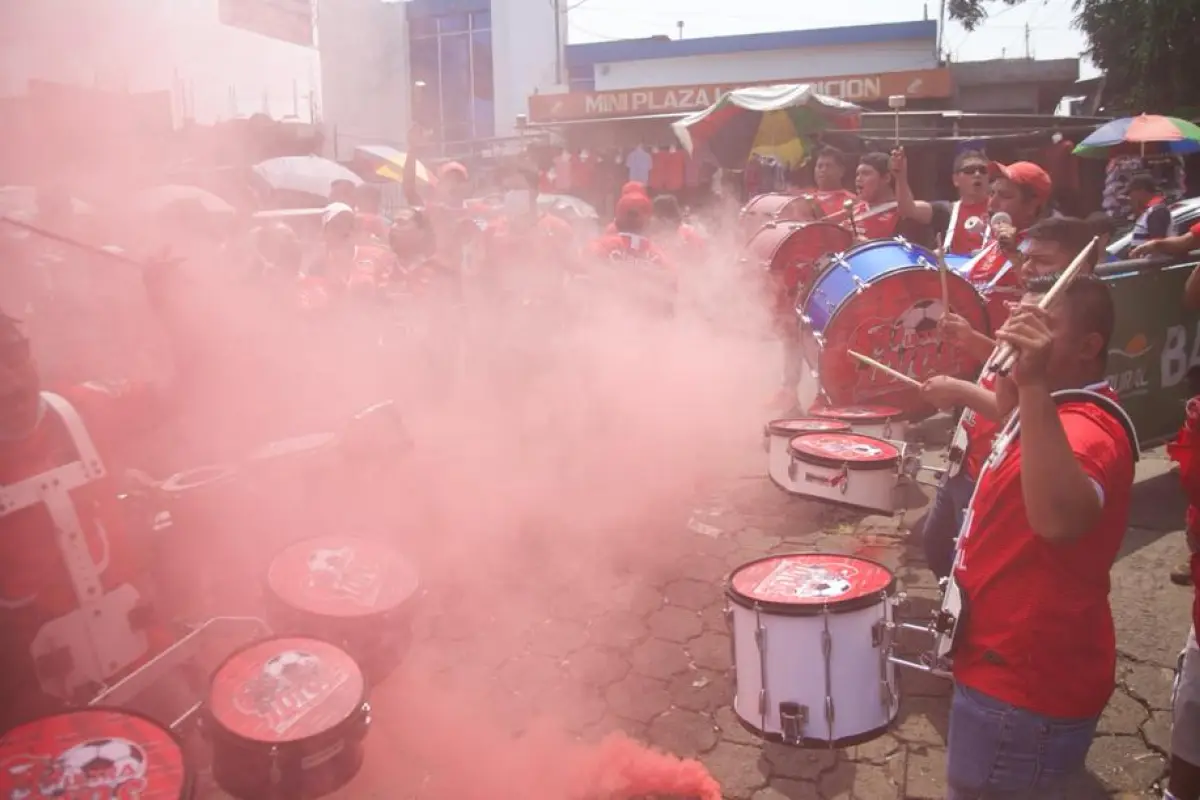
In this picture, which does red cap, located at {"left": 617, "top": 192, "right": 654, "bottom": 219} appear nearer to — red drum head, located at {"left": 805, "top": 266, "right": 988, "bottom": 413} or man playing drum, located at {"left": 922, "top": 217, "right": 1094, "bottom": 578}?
red drum head, located at {"left": 805, "top": 266, "right": 988, "bottom": 413}

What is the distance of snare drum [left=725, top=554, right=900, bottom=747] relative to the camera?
8.85 feet

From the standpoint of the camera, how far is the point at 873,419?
4.76 metres

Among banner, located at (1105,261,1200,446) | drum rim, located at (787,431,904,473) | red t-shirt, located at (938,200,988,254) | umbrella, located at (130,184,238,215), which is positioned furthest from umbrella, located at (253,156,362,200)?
banner, located at (1105,261,1200,446)

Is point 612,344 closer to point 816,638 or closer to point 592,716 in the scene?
Answer: point 592,716

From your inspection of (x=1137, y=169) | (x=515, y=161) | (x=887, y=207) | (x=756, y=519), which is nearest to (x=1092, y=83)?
(x=1137, y=169)

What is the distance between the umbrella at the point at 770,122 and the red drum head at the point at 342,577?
888 centimetres

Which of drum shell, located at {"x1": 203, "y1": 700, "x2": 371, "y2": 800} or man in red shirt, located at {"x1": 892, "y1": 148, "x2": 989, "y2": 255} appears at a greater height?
man in red shirt, located at {"x1": 892, "y1": 148, "x2": 989, "y2": 255}

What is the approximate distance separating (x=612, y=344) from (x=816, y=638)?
566 centimetres

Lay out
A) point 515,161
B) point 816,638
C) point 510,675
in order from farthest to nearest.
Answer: point 515,161 < point 510,675 < point 816,638

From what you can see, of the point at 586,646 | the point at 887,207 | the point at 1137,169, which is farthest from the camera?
the point at 1137,169

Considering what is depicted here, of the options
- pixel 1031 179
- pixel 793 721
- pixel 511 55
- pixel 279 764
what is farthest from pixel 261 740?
pixel 511 55

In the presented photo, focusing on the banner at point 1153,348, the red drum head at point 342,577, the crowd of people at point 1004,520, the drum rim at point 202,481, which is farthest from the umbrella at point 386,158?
the red drum head at point 342,577

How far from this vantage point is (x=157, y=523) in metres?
3.27

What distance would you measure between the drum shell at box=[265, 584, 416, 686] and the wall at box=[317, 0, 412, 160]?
3.31 m
